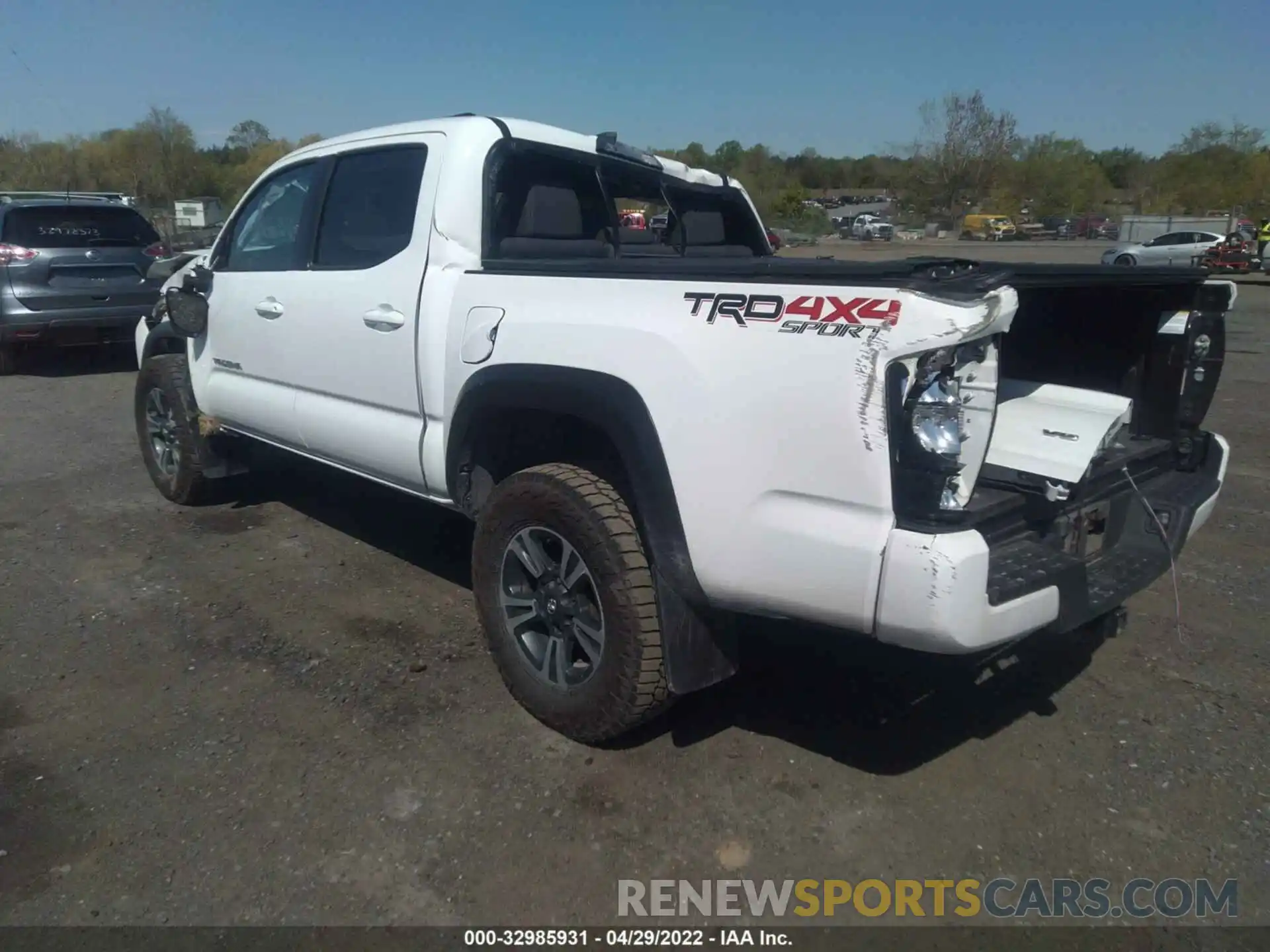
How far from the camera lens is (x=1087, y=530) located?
9.84 feet

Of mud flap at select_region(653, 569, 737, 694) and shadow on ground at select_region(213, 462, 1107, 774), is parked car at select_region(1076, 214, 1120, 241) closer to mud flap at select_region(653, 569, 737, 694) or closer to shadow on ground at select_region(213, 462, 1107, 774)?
shadow on ground at select_region(213, 462, 1107, 774)

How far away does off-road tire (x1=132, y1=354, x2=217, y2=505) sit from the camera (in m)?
5.25

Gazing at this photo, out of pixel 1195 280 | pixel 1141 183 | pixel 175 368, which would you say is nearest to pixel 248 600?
pixel 175 368

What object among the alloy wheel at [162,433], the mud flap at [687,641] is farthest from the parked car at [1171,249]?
the mud flap at [687,641]

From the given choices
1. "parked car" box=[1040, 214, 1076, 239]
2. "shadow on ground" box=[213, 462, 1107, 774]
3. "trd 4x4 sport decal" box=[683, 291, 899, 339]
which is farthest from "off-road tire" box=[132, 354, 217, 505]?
"parked car" box=[1040, 214, 1076, 239]

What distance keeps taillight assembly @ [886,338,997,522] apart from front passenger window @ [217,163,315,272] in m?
3.00

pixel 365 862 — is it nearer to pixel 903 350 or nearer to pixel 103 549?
pixel 903 350

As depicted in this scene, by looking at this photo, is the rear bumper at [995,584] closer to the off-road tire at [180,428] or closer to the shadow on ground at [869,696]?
the shadow on ground at [869,696]

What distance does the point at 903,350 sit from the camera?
223 cm

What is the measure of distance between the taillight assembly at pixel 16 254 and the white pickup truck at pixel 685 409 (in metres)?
6.53

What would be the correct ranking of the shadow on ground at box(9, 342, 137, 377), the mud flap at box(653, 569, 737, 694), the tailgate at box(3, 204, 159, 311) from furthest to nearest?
the shadow on ground at box(9, 342, 137, 377)
the tailgate at box(3, 204, 159, 311)
the mud flap at box(653, 569, 737, 694)

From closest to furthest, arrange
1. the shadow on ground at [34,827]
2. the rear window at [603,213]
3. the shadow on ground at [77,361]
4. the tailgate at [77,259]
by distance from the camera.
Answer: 1. the shadow on ground at [34,827]
2. the rear window at [603,213]
3. the tailgate at [77,259]
4. the shadow on ground at [77,361]

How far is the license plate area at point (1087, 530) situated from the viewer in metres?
2.88

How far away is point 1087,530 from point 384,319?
98.5 inches
